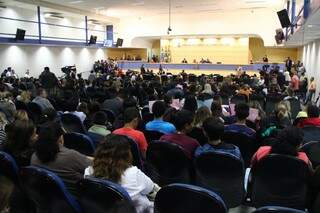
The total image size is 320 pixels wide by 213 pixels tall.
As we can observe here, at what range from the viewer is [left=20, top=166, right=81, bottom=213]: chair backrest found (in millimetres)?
2461

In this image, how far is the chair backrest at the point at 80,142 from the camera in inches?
153

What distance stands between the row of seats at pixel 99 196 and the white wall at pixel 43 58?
57.8 feet

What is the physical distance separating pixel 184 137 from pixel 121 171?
1397 mm

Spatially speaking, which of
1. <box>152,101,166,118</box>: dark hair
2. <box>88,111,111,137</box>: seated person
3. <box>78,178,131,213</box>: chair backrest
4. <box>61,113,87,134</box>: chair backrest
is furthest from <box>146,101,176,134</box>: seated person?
<box>78,178,131,213</box>: chair backrest

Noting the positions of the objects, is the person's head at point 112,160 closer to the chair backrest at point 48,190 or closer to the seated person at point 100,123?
the chair backrest at point 48,190

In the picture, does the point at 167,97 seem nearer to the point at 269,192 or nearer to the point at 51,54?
the point at 269,192

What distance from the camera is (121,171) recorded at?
2570 millimetres

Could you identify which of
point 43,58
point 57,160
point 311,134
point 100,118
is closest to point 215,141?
point 57,160

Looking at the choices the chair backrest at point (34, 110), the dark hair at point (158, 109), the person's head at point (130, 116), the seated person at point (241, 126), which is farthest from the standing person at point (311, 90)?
the person's head at point (130, 116)

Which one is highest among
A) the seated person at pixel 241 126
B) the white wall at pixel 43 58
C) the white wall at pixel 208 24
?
the white wall at pixel 208 24

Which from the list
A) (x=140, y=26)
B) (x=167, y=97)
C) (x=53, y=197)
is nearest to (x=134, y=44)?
(x=140, y=26)

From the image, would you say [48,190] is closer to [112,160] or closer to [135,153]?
[112,160]

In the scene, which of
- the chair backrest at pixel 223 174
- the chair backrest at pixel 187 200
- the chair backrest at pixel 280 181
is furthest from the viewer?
the chair backrest at pixel 223 174

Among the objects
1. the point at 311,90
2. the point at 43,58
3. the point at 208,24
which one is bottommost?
the point at 311,90
